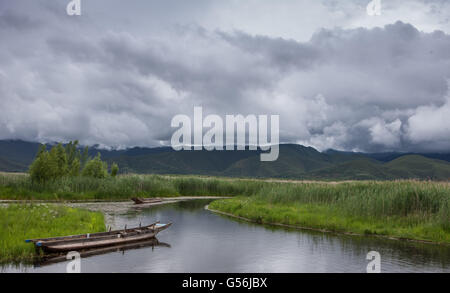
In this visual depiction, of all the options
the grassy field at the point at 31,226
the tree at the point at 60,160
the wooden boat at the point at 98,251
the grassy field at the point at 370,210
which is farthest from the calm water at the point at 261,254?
the tree at the point at 60,160

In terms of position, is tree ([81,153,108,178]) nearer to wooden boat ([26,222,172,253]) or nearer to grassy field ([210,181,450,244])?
grassy field ([210,181,450,244])

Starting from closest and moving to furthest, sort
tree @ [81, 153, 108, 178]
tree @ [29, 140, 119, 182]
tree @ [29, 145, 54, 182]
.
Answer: tree @ [29, 145, 54, 182], tree @ [29, 140, 119, 182], tree @ [81, 153, 108, 178]

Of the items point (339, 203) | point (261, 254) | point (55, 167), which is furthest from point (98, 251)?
point (55, 167)

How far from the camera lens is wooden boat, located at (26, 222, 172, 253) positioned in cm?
2117

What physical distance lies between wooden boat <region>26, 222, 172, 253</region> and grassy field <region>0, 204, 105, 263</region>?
38.0 inches

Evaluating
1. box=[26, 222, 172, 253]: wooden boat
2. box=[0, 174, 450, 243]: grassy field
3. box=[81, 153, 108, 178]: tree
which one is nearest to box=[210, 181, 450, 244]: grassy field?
box=[0, 174, 450, 243]: grassy field

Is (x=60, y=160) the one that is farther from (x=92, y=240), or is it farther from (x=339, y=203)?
(x=339, y=203)

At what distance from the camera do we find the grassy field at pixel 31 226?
20859 millimetres

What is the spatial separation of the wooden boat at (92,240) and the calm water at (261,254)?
119 centimetres

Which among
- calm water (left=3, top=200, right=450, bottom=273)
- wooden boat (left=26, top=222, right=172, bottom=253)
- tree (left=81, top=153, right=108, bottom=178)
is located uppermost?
tree (left=81, top=153, right=108, bottom=178)

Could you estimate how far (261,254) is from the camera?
24.0 metres

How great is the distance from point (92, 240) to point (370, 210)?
75.5 ft

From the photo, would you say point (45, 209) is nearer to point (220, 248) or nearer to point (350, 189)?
point (220, 248)

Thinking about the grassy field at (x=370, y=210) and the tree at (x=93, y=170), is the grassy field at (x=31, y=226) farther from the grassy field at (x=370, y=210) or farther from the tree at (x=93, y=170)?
the tree at (x=93, y=170)
